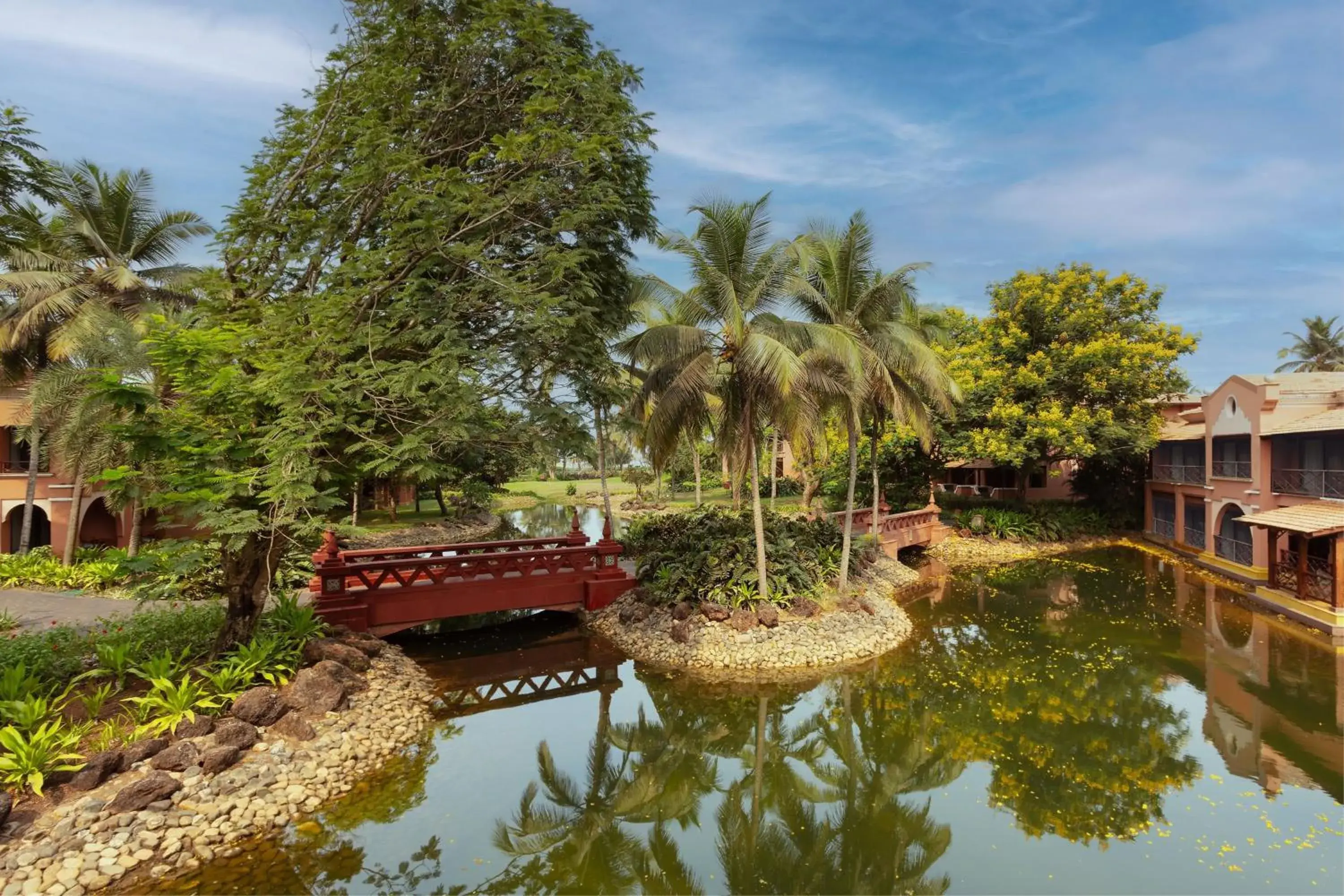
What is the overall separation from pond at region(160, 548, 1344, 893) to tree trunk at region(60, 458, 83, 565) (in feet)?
31.4

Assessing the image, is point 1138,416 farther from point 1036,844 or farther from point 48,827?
point 48,827

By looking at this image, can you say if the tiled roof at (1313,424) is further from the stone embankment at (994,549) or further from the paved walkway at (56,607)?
the paved walkway at (56,607)

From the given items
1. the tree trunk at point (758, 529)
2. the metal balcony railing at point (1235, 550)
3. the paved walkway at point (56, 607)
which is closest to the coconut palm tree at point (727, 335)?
the tree trunk at point (758, 529)

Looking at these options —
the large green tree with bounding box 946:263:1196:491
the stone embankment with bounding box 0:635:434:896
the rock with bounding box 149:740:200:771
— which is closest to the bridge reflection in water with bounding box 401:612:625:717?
the stone embankment with bounding box 0:635:434:896

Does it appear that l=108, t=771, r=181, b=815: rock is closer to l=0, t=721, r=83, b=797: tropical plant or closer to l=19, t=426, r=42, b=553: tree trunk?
l=0, t=721, r=83, b=797: tropical plant

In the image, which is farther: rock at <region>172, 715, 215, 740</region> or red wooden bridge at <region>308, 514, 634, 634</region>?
red wooden bridge at <region>308, 514, 634, 634</region>

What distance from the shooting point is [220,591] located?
44.5ft

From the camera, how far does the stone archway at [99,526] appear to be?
1961 cm

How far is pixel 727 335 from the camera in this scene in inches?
516

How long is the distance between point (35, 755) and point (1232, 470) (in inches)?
1169

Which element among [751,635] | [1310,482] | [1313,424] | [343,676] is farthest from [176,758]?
[1310,482]

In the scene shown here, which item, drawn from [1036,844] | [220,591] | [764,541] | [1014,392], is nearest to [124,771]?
[220,591]

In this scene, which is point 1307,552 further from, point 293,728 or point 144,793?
point 144,793

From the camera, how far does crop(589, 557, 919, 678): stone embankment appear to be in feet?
42.1
